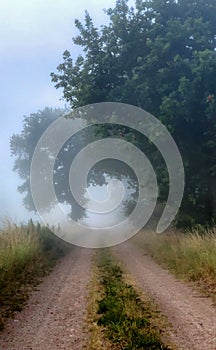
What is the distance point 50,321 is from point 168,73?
41.8 ft

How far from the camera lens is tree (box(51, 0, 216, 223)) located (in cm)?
1522

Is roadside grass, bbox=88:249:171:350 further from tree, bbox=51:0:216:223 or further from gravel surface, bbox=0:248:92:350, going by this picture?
tree, bbox=51:0:216:223

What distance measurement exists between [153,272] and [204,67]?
27.0ft

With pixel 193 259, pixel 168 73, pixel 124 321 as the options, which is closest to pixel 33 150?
pixel 168 73

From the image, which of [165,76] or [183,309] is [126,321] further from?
[165,76]

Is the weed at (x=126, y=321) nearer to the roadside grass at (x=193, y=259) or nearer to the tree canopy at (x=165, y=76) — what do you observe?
the roadside grass at (x=193, y=259)

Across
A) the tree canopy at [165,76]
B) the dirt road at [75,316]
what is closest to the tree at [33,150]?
the tree canopy at [165,76]

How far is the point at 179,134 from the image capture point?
54.2 ft

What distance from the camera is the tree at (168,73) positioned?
15219 mm

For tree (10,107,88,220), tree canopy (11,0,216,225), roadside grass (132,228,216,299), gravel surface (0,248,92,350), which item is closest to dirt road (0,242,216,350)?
gravel surface (0,248,92,350)

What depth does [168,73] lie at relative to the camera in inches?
631

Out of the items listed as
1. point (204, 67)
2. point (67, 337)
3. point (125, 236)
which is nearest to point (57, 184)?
point (125, 236)

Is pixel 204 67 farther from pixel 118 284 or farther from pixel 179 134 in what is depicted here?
pixel 118 284

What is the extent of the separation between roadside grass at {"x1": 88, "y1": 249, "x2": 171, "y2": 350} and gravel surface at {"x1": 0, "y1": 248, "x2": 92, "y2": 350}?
31cm
